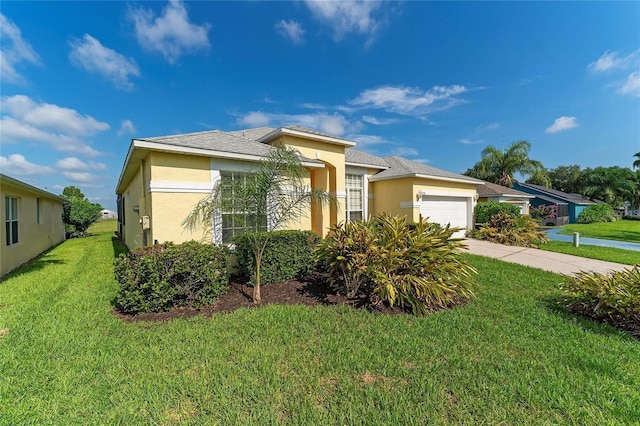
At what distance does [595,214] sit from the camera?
3005 centimetres

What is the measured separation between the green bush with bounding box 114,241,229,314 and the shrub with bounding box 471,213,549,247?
1447cm

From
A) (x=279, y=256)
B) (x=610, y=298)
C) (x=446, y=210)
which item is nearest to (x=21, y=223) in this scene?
(x=279, y=256)

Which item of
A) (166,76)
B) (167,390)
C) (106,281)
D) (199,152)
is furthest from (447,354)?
(166,76)

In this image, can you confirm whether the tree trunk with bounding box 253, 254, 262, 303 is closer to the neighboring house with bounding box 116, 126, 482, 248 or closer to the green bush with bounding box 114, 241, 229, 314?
the green bush with bounding box 114, 241, 229, 314

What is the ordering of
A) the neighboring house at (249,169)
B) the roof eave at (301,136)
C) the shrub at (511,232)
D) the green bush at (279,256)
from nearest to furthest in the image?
the green bush at (279,256), the neighboring house at (249,169), the roof eave at (301,136), the shrub at (511,232)

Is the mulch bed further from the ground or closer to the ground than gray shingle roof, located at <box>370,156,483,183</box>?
closer to the ground

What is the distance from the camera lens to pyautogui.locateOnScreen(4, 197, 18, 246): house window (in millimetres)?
9195

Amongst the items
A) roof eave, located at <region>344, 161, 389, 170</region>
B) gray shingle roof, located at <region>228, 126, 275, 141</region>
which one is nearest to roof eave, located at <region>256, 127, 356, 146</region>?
roof eave, located at <region>344, 161, 389, 170</region>

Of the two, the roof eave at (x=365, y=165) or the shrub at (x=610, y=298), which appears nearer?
the shrub at (x=610, y=298)

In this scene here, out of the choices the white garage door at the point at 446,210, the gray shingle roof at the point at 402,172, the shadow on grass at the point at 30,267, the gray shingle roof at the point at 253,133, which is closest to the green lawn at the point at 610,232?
the white garage door at the point at 446,210

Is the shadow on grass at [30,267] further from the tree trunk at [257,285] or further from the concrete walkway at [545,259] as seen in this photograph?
the concrete walkway at [545,259]

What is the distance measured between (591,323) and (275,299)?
6061mm

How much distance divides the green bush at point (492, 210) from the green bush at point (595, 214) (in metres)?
23.2

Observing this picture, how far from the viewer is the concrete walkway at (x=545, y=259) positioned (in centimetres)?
888
